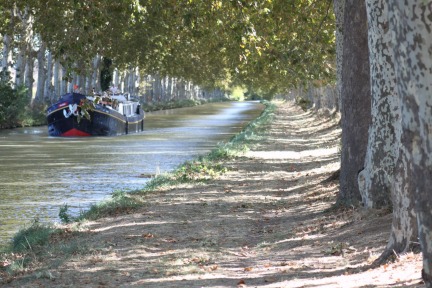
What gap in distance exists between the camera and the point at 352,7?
50.0ft

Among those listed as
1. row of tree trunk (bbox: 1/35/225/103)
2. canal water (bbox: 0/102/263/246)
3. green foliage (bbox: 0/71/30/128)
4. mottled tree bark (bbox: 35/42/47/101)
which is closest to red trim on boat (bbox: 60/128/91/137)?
canal water (bbox: 0/102/263/246)

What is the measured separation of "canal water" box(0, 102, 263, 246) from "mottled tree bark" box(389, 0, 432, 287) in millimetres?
9507

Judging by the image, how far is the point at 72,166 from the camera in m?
29.6

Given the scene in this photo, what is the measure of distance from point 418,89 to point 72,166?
2458 cm

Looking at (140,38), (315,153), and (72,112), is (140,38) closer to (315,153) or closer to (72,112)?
(72,112)

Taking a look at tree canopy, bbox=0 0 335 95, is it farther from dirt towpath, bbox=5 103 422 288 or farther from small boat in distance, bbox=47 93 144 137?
small boat in distance, bbox=47 93 144 137

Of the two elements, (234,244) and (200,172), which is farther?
(200,172)

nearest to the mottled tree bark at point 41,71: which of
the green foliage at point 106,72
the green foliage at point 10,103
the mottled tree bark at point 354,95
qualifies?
the green foliage at point 106,72

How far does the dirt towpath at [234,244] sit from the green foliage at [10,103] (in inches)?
1236

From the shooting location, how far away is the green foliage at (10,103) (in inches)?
1949

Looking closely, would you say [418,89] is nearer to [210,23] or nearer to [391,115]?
[391,115]

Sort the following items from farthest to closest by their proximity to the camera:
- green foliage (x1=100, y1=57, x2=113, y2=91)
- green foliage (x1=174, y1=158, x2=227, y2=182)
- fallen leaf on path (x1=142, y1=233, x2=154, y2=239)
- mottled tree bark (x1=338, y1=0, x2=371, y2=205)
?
green foliage (x1=100, y1=57, x2=113, y2=91)
green foliage (x1=174, y1=158, x2=227, y2=182)
mottled tree bark (x1=338, y1=0, x2=371, y2=205)
fallen leaf on path (x1=142, y1=233, x2=154, y2=239)

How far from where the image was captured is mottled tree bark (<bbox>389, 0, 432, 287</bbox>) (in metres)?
5.73

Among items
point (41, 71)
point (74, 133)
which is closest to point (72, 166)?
point (74, 133)
